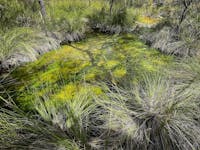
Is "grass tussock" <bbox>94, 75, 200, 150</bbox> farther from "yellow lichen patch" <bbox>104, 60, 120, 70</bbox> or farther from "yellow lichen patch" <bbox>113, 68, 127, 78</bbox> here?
"yellow lichen patch" <bbox>104, 60, 120, 70</bbox>

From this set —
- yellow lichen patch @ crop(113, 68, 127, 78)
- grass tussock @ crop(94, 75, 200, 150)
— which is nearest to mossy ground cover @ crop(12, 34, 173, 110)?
yellow lichen patch @ crop(113, 68, 127, 78)

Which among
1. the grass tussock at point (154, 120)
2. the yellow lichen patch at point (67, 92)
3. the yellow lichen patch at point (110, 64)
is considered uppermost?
the grass tussock at point (154, 120)

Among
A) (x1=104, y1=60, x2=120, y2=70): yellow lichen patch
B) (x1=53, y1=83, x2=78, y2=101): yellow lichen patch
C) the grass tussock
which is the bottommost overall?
(x1=104, y1=60, x2=120, y2=70): yellow lichen patch

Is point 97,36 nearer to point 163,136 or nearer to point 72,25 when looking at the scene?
point 72,25

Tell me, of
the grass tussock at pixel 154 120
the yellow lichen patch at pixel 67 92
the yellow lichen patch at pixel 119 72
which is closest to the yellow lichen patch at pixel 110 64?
the yellow lichen patch at pixel 119 72

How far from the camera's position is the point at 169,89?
243cm

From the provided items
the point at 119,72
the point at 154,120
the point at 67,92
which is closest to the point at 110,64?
the point at 119,72

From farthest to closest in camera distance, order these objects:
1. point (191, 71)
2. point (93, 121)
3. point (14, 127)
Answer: point (191, 71), point (93, 121), point (14, 127)

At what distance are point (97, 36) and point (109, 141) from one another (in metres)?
4.64

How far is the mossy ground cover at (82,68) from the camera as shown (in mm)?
3074

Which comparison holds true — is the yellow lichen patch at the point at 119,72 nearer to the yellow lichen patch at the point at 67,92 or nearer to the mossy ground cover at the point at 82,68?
the mossy ground cover at the point at 82,68

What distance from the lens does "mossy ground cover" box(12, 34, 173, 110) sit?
10.1 feet

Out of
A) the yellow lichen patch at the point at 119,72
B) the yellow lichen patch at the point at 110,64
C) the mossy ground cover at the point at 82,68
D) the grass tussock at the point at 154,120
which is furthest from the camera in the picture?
the yellow lichen patch at the point at 110,64

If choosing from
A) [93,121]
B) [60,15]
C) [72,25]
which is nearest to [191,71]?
[93,121]
